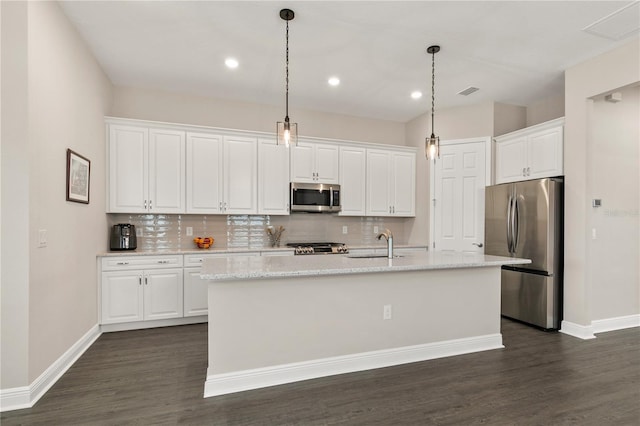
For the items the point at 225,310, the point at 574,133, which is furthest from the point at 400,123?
the point at 225,310

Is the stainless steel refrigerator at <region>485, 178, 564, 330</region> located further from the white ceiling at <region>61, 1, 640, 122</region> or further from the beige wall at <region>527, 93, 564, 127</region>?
the white ceiling at <region>61, 1, 640, 122</region>

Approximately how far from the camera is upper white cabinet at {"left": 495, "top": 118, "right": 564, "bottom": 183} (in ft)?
13.1

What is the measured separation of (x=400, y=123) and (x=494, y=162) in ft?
5.88

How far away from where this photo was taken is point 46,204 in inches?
101

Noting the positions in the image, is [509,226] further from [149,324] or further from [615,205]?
[149,324]

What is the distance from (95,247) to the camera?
3.68m

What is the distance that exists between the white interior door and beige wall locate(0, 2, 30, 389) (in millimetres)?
4724

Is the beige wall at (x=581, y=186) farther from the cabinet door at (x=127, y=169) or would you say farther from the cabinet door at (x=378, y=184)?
the cabinet door at (x=127, y=169)

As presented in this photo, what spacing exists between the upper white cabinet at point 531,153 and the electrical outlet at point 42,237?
4991 mm

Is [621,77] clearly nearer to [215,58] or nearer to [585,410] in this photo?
[585,410]

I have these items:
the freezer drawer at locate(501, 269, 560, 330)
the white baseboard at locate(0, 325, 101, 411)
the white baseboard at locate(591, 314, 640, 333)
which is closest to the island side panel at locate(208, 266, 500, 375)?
the freezer drawer at locate(501, 269, 560, 330)

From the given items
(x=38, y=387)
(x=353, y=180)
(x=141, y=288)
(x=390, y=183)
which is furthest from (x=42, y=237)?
(x=390, y=183)

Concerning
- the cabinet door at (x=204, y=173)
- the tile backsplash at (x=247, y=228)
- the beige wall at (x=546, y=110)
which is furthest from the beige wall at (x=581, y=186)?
the cabinet door at (x=204, y=173)

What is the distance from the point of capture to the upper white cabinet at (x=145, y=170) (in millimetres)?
4062
